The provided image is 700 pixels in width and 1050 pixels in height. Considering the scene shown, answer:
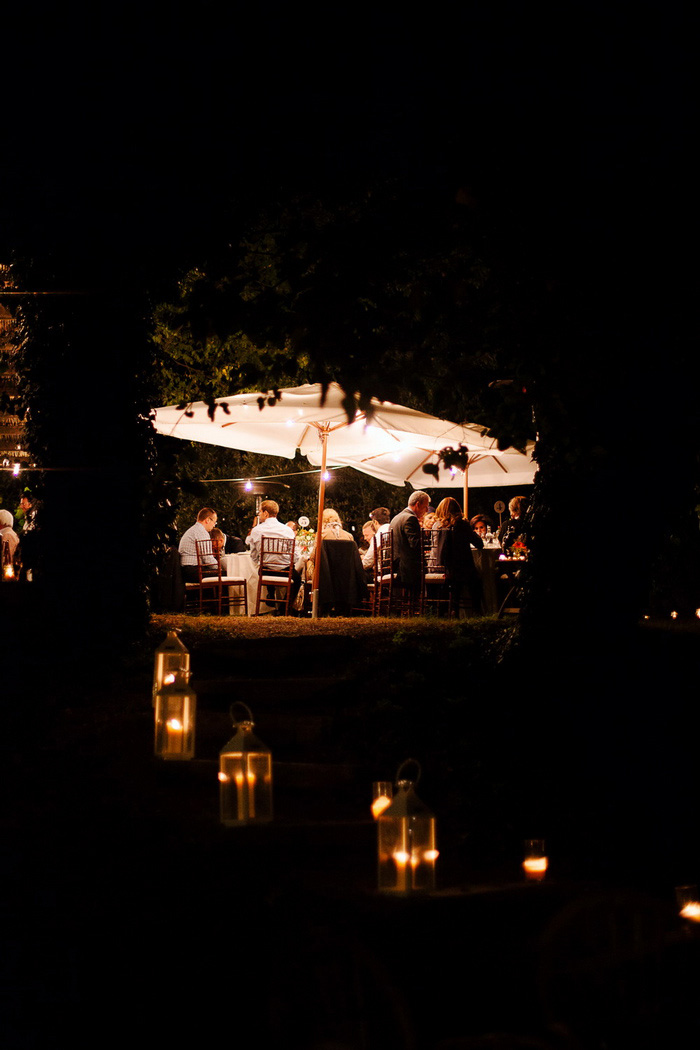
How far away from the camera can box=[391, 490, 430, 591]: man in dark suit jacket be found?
33.5ft

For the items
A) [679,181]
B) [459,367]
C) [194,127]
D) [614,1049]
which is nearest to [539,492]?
[459,367]

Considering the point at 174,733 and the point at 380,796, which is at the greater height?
the point at 174,733

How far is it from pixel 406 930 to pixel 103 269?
5258mm

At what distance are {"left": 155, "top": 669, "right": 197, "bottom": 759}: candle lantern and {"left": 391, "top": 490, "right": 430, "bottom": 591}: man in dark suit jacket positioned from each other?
5.18 meters

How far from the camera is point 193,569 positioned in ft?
37.4

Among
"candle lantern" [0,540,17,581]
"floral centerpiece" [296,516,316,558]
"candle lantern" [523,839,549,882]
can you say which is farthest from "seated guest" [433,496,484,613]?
"candle lantern" [523,839,549,882]

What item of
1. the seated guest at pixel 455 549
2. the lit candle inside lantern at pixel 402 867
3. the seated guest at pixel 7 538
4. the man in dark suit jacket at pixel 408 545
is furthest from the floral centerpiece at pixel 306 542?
the lit candle inside lantern at pixel 402 867

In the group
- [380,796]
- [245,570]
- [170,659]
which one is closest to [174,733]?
[170,659]

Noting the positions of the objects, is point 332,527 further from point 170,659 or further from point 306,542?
point 170,659

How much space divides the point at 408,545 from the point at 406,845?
20.7 feet

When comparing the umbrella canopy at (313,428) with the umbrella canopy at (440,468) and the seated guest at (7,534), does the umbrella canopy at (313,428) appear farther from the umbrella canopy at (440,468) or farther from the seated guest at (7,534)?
the seated guest at (7,534)

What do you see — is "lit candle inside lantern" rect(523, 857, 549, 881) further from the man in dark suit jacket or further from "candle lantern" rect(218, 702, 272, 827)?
the man in dark suit jacket

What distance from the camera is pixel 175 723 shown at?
17.3 feet

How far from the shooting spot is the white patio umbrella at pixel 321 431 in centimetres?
929
